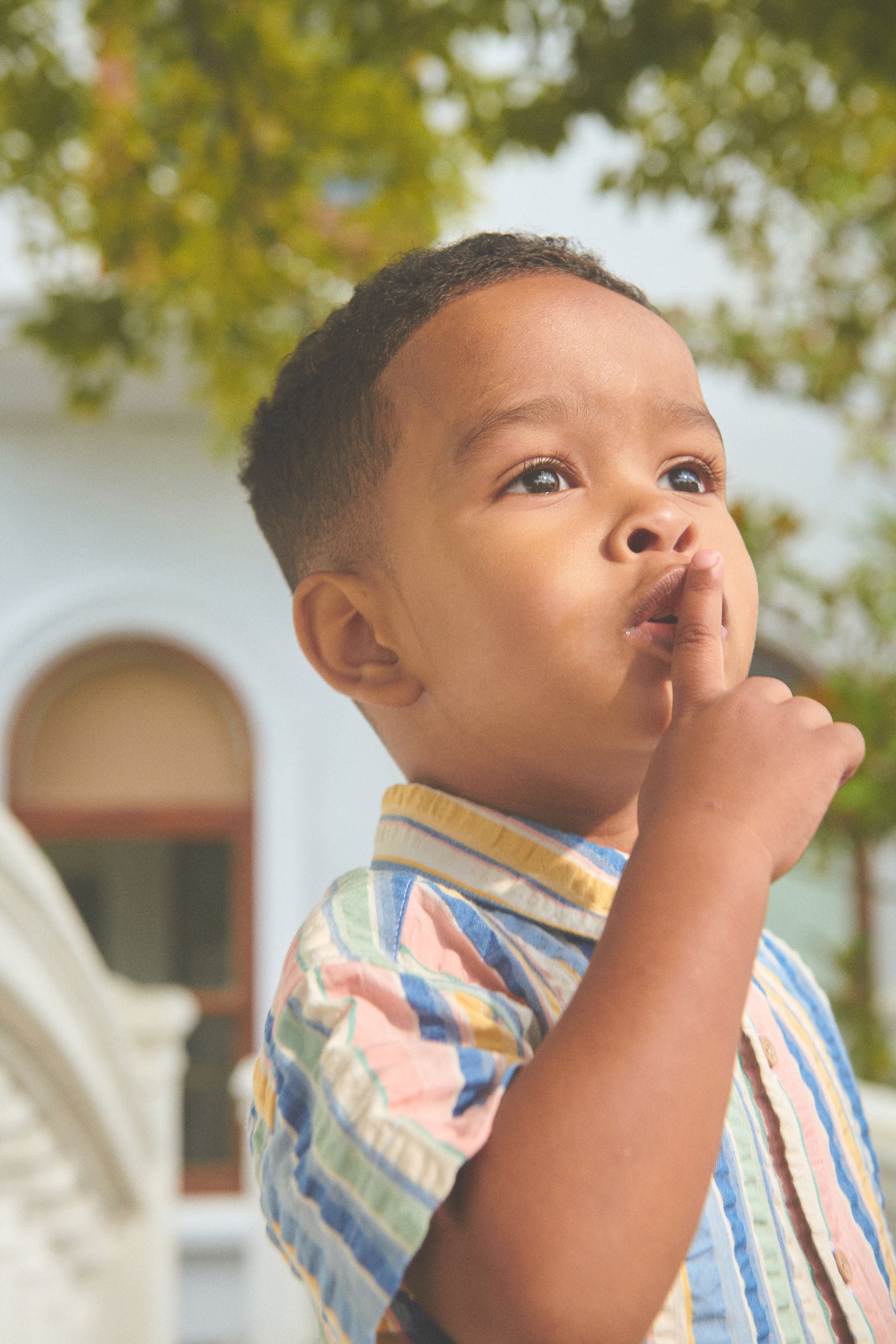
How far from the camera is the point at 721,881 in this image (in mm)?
598

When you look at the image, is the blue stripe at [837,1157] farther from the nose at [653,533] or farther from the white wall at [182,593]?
the white wall at [182,593]

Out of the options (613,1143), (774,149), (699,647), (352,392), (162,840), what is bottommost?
(613,1143)

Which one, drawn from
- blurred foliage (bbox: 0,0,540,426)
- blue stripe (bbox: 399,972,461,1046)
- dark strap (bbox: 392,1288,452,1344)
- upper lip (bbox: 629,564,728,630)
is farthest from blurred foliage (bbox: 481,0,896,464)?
dark strap (bbox: 392,1288,452,1344)

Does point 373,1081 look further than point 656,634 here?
No

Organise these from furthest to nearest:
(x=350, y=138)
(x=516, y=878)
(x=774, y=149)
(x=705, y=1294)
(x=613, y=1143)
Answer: (x=350, y=138) < (x=774, y=149) < (x=516, y=878) < (x=705, y=1294) < (x=613, y=1143)

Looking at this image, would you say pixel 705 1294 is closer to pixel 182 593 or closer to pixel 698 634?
pixel 698 634

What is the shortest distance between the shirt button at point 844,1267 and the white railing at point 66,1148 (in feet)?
3.73

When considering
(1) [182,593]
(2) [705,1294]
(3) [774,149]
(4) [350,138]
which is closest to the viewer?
(2) [705,1294]

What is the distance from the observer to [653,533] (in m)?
0.70

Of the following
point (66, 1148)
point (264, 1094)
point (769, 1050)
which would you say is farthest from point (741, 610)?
point (66, 1148)

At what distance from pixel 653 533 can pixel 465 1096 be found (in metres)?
0.33

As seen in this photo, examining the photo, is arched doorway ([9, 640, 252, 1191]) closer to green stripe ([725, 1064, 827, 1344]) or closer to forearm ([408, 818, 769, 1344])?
green stripe ([725, 1064, 827, 1344])

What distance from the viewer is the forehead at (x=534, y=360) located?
730mm

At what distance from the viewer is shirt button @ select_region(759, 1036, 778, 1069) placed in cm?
79
